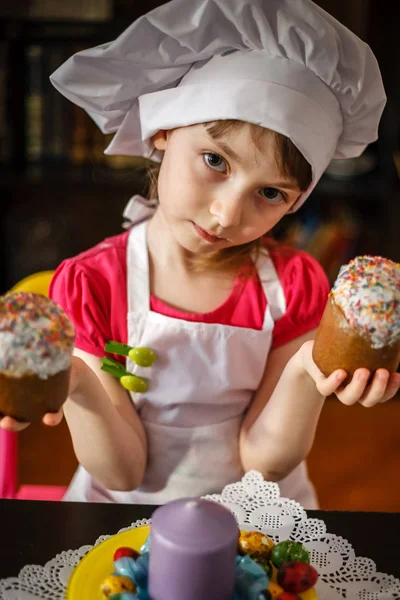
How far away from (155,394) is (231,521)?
0.50 metres

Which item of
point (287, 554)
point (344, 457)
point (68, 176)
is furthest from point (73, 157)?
point (287, 554)

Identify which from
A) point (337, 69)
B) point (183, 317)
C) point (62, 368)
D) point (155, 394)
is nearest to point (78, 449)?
point (155, 394)

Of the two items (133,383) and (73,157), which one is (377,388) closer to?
(133,383)

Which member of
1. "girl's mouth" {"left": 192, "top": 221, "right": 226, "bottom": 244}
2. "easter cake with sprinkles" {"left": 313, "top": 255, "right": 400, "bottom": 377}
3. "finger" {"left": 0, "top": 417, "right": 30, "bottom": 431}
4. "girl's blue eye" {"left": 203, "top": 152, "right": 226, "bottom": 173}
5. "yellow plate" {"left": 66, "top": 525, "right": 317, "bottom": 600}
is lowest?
"yellow plate" {"left": 66, "top": 525, "right": 317, "bottom": 600}

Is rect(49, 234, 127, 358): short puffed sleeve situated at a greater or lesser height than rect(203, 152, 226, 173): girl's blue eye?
lesser

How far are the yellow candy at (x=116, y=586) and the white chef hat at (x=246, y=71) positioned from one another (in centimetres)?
56

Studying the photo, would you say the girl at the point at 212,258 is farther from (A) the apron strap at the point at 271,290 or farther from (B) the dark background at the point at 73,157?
(B) the dark background at the point at 73,157

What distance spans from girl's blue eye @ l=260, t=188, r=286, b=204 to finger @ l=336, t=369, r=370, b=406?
30 centimetres

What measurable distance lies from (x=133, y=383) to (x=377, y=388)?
0.42 m

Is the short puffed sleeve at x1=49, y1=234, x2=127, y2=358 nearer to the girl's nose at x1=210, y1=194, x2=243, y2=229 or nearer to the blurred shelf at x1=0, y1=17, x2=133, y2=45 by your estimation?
the girl's nose at x1=210, y1=194, x2=243, y2=229

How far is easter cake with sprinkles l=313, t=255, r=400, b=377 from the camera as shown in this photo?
0.79 m

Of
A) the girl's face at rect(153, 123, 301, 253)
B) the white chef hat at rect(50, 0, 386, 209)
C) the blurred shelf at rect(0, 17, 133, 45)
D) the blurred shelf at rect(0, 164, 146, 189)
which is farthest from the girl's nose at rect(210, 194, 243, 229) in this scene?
the blurred shelf at rect(0, 17, 133, 45)

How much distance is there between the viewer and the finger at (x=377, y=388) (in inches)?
31.8

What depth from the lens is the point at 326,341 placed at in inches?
32.8
